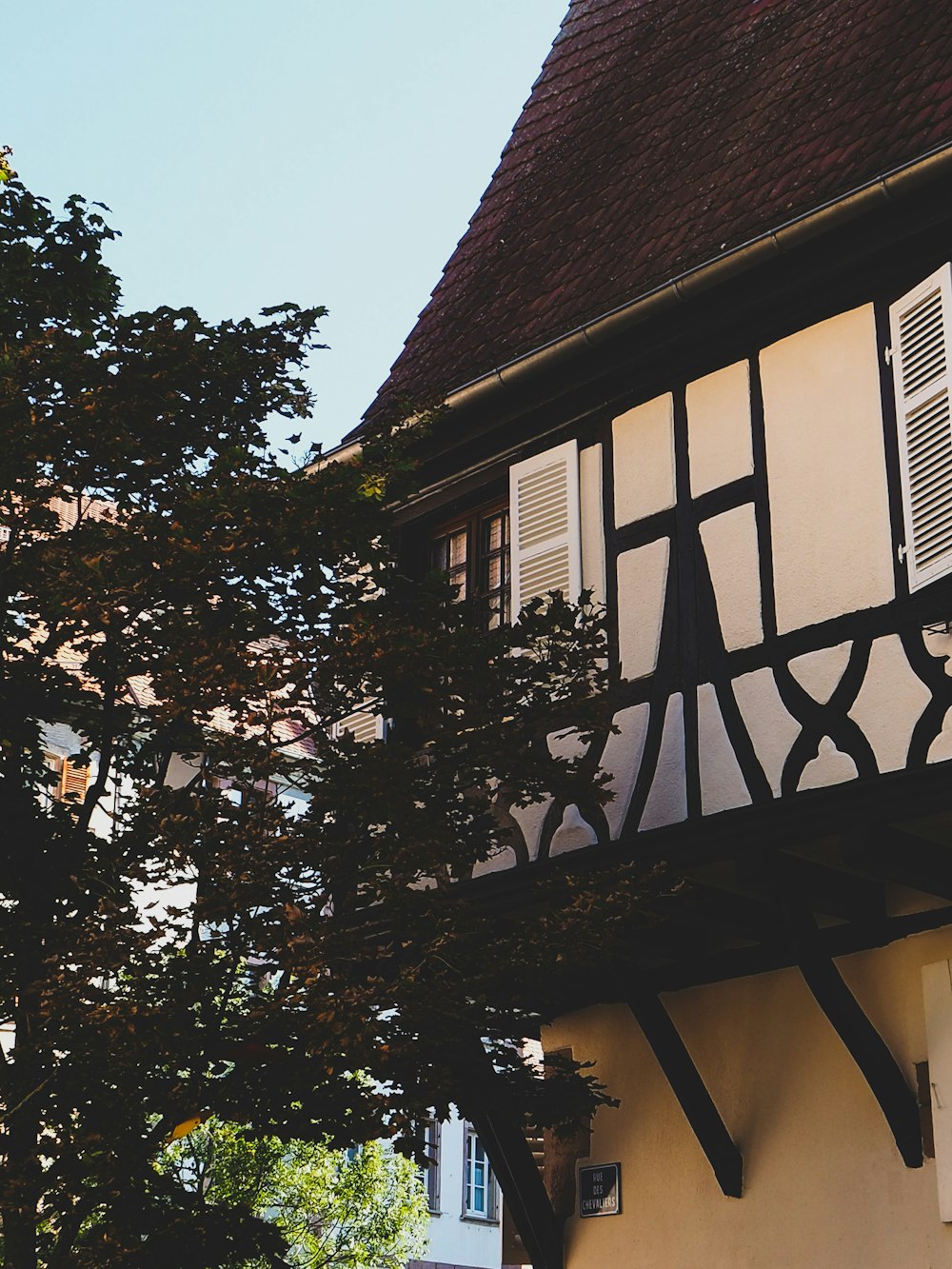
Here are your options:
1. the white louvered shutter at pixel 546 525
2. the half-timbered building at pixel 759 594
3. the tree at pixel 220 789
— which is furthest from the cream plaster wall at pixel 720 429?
the tree at pixel 220 789

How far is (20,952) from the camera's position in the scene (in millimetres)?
7293

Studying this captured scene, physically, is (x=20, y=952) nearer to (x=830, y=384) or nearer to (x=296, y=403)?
(x=296, y=403)

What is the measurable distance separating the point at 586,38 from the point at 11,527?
23.1 ft

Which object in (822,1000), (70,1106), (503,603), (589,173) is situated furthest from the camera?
(589,173)

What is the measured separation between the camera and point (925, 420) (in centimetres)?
827

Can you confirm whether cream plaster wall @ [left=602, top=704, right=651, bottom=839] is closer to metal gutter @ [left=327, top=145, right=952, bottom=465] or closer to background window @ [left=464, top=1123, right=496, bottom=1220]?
metal gutter @ [left=327, top=145, right=952, bottom=465]

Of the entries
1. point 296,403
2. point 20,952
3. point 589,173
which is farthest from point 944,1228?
point 589,173

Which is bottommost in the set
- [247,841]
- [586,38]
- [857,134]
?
[247,841]

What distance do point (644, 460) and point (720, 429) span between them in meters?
0.53

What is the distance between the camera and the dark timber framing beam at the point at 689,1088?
29.5 ft

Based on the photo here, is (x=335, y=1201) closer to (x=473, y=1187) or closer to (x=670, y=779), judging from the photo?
(x=473, y=1187)

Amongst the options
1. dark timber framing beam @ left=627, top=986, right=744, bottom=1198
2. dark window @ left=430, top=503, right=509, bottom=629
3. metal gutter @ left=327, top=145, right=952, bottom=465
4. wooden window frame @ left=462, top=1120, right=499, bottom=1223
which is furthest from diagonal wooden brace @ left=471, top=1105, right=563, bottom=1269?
wooden window frame @ left=462, top=1120, right=499, bottom=1223

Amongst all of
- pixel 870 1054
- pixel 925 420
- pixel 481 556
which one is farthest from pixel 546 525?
pixel 870 1054

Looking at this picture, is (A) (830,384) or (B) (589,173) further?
(B) (589,173)
